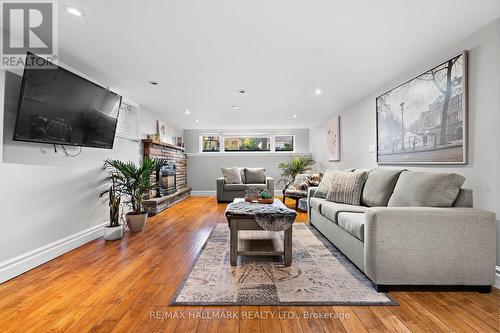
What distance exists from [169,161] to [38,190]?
11.8ft

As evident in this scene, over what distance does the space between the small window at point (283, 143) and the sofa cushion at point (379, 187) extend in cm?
487

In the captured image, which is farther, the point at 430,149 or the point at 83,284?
the point at 430,149

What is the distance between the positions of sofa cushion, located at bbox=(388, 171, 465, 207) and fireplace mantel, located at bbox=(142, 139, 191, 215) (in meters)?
4.10

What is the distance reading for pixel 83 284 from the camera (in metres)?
2.00

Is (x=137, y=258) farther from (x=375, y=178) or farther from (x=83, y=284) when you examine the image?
(x=375, y=178)

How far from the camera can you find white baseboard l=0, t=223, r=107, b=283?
208cm

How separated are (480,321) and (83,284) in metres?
2.91

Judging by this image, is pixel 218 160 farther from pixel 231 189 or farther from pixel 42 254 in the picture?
pixel 42 254

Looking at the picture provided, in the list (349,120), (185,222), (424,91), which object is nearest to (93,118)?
(185,222)

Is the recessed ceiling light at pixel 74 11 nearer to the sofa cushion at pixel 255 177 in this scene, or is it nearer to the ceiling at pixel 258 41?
the ceiling at pixel 258 41

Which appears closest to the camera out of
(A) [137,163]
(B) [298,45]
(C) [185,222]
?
(B) [298,45]

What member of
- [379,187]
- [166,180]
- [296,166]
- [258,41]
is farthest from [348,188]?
[166,180]

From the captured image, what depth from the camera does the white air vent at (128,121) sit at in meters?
4.11

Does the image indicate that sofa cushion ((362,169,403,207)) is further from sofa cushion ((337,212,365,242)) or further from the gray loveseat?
the gray loveseat
